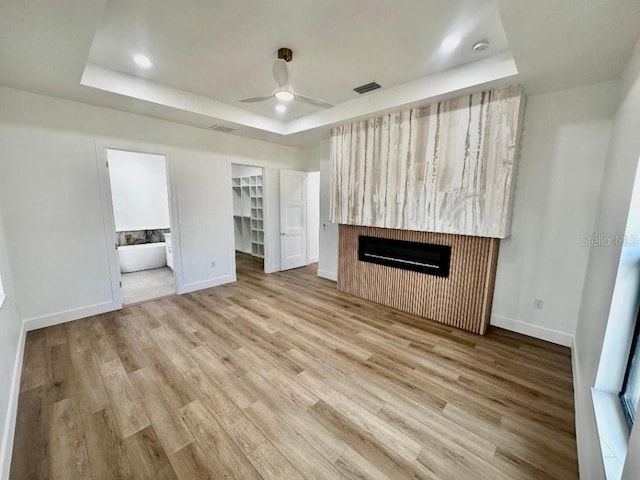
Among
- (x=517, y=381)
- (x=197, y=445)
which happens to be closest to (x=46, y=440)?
(x=197, y=445)

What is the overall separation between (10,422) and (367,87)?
14.4 ft

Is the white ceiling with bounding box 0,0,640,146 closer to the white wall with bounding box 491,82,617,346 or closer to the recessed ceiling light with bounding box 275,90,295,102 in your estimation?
the white wall with bounding box 491,82,617,346

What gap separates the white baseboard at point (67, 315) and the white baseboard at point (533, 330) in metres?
5.21

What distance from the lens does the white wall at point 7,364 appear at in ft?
5.03

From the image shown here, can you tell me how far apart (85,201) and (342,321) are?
3694 millimetres

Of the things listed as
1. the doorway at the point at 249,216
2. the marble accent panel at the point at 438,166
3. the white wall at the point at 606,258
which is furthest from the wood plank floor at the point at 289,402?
the doorway at the point at 249,216

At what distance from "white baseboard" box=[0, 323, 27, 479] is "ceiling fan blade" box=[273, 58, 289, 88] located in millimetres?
3154

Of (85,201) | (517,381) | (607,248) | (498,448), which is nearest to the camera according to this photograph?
(498,448)

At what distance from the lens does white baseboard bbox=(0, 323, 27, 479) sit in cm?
145

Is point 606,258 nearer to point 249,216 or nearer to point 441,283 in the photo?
point 441,283

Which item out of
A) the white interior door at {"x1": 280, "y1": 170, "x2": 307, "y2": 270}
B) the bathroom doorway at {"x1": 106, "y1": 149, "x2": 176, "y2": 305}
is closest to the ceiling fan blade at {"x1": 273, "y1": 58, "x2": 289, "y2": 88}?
the white interior door at {"x1": 280, "y1": 170, "x2": 307, "y2": 270}

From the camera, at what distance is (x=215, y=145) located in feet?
14.8

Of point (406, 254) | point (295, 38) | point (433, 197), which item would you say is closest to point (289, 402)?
point (406, 254)

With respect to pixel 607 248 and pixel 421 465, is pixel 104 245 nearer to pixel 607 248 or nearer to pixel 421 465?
pixel 421 465
